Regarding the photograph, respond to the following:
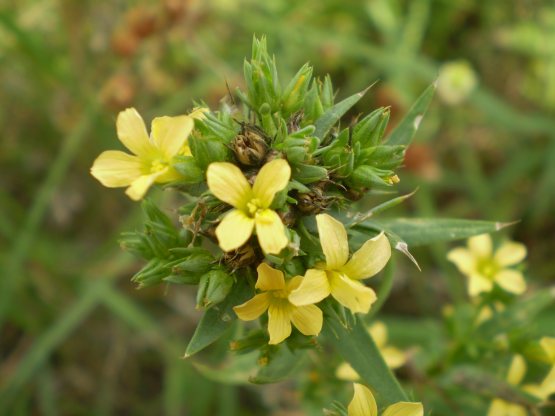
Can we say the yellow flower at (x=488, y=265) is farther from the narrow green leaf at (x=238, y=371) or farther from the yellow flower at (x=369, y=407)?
the narrow green leaf at (x=238, y=371)

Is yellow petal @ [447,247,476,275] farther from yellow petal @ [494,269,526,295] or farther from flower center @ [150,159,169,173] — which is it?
flower center @ [150,159,169,173]

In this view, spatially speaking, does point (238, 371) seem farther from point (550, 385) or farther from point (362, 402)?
point (550, 385)

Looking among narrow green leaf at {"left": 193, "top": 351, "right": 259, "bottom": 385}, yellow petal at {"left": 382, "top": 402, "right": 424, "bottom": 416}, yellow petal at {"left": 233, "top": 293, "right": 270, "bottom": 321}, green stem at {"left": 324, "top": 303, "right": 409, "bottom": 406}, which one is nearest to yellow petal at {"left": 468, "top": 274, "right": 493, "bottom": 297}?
green stem at {"left": 324, "top": 303, "right": 409, "bottom": 406}

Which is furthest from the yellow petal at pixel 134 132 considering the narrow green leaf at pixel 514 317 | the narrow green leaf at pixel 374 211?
the narrow green leaf at pixel 514 317

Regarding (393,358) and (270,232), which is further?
(393,358)

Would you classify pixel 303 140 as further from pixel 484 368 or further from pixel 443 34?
pixel 443 34

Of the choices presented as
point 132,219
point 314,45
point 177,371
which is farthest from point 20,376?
point 314,45

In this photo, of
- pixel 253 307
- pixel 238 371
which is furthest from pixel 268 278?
pixel 238 371
